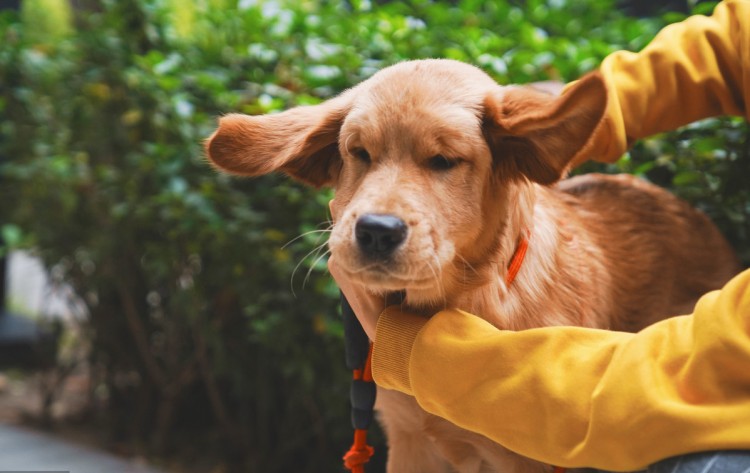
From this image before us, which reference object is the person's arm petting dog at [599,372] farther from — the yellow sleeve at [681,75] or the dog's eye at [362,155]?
the dog's eye at [362,155]

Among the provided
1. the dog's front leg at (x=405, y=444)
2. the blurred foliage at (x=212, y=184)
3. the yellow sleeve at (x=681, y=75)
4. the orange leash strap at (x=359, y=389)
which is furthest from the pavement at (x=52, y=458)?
the yellow sleeve at (x=681, y=75)

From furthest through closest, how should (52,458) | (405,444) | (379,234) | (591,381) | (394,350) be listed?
(52,458)
(405,444)
(394,350)
(379,234)
(591,381)

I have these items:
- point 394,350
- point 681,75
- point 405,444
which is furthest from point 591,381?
point 681,75

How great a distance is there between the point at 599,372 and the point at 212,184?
6.71ft

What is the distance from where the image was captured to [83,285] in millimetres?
4195

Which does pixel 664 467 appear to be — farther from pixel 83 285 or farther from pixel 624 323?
pixel 83 285

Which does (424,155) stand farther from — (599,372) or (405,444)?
(405,444)

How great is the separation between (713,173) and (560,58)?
690 mm

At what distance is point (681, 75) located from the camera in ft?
6.94

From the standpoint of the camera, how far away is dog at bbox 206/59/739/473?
175cm

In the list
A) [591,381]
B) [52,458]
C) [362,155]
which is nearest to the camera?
[591,381]

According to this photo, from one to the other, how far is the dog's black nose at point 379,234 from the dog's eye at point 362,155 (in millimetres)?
279

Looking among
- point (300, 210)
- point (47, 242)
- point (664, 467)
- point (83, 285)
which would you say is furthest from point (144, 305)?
point (664, 467)

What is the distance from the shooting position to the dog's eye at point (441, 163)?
1.88 meters
